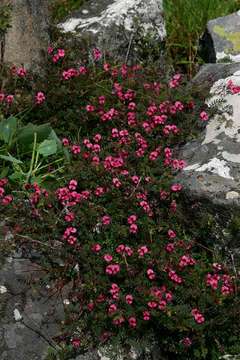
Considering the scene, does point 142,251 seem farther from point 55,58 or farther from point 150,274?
point 55,58

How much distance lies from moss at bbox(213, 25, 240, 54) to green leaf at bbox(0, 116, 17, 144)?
2.37 m

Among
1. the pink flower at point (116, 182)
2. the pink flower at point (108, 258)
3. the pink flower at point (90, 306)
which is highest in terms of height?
the pink flower at point (116, 182)

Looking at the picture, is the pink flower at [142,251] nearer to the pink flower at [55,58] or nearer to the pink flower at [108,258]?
the pink flower at [108,258]

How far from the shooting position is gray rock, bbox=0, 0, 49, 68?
540cm

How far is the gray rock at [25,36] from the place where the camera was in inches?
213

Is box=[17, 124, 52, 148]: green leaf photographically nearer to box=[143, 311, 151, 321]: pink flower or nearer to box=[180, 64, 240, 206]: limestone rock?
box=[180, 64, 240, 206]: limestone rock

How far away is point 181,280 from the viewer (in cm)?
419

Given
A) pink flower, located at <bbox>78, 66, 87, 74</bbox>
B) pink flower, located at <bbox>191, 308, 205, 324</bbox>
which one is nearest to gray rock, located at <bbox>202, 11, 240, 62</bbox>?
pink flower, located at <bbox>78, 66, 87, 74</bbox>

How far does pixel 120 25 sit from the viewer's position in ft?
19.6

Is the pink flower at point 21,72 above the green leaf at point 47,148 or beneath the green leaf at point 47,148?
above

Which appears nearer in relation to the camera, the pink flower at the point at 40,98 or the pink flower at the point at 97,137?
the pink flower at the point at 97,137

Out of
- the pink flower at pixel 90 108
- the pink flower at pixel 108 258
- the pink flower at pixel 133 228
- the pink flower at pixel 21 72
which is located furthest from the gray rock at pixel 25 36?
the pink flower at pixel 108 258

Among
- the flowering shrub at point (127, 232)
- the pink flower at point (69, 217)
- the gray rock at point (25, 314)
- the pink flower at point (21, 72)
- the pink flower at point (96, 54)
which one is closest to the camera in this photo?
the gray rock at point (25, 314)

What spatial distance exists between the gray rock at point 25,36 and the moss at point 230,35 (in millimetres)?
1662
